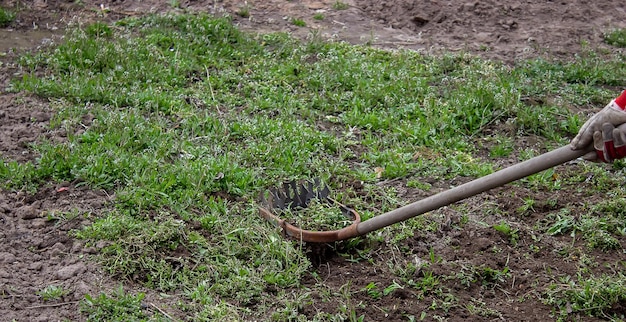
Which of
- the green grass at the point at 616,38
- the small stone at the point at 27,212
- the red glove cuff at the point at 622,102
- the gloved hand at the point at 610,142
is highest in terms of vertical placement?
the red glove cuff at the point at 622,102

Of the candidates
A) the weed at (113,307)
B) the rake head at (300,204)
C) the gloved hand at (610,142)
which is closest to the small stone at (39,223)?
the weed at (113,307)

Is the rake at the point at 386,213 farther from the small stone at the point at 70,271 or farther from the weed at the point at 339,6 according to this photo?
the weed at the point at 339,6

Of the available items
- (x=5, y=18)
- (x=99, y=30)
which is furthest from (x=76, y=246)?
(x=5, y=18)

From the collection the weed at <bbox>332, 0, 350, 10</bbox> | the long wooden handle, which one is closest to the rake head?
the long wooden handle

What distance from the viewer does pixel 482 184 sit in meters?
3.85

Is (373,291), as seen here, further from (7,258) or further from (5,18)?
(5,18)

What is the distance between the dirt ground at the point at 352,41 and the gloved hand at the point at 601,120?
1.00m

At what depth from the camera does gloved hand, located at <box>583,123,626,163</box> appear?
3520 millimetres

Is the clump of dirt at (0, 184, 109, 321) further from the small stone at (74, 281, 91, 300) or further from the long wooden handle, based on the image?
the long wooden handle

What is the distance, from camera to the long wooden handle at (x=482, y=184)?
3668 millimetres

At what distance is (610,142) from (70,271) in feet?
8.74

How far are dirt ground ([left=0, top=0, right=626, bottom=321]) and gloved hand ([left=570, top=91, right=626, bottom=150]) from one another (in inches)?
39.3

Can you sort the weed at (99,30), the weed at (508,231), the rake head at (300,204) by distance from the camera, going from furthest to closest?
the weed at (99,30), the weed at (508,231), the rake head at (300,204)

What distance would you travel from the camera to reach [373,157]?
17.7ft
